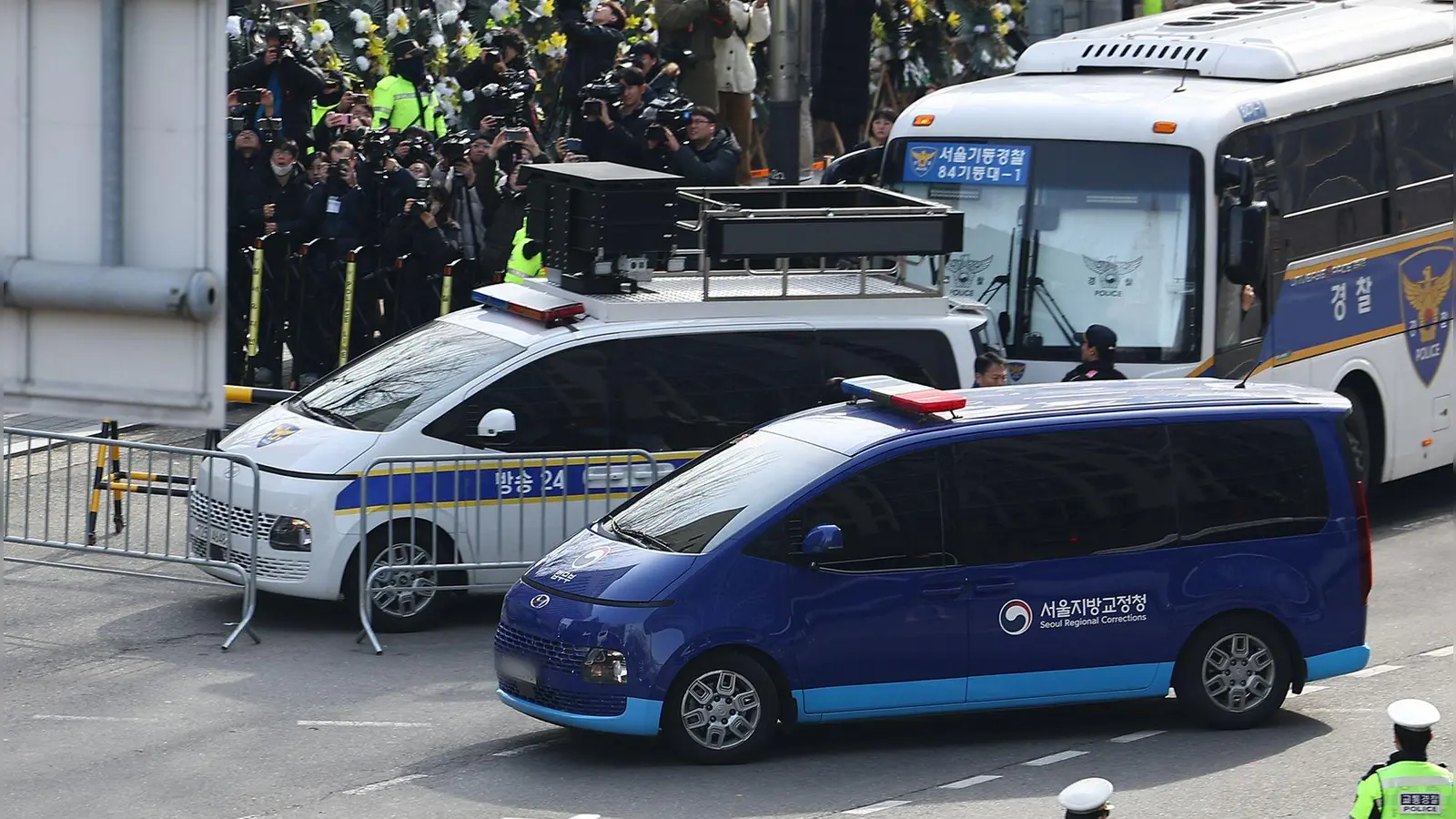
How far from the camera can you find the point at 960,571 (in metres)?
9.86

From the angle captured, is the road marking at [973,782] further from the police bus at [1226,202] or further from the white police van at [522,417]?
the police bus at [1226,202]

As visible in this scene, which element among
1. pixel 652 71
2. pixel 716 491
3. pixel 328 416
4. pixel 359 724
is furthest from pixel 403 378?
pixel 652 71

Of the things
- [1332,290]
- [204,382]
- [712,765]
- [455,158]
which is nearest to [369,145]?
[455,158]

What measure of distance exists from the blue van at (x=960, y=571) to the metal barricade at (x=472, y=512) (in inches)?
63.1

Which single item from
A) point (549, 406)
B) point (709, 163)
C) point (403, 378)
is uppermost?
point (709, 163)

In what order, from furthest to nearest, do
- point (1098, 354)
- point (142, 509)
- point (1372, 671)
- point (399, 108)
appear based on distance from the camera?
1. point (399, 108)
2. point (142, 509)
3. point (1098, 354)
4. point (1372, 671)

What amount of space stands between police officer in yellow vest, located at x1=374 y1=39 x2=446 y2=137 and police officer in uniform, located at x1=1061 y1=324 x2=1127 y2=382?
8333 millimetres

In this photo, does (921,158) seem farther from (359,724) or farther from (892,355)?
(359,724)

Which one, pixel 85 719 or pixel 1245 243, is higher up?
pixel 1245 243

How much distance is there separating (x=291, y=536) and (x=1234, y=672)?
4.99 meters

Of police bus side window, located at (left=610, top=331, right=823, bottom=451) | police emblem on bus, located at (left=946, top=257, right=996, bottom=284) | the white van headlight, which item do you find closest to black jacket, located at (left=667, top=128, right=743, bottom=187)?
police emblem on bus, located at (left=946, top=257, right=996, bottom=284)

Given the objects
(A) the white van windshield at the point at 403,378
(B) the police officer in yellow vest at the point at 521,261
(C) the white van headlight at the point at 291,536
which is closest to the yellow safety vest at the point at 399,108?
(B) the police officer in yellow vest at the point at 521,261

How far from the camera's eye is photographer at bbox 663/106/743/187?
1630 centimetres

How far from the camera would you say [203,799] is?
9.25 metres
